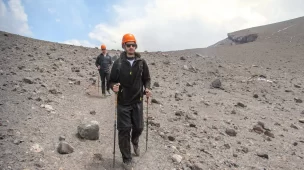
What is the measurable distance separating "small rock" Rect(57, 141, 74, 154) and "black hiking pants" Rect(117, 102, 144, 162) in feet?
3.40

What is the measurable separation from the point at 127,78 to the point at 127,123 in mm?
844

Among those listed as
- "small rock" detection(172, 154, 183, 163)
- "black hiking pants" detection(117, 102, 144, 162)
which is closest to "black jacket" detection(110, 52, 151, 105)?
"black hiking pants" detection(117, 102, 144, 162)

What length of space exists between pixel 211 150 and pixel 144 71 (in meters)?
3.08

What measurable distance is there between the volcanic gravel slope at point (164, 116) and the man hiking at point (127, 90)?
1.95ft

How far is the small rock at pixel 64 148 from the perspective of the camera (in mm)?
5750

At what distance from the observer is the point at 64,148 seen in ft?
19.0

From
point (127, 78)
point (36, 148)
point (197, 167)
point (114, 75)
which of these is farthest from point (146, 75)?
point (36, 148)

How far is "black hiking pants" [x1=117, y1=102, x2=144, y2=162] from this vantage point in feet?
18.4

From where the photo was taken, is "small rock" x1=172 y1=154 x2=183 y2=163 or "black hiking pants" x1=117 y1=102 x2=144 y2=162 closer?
"black hiking pants" x1=117 y1=102 x2=144 y2=162

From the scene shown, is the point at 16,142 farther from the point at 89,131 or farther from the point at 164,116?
the point at 164,116

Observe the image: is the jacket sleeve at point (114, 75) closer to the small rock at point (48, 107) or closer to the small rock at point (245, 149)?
the small rock at point (48, 107)

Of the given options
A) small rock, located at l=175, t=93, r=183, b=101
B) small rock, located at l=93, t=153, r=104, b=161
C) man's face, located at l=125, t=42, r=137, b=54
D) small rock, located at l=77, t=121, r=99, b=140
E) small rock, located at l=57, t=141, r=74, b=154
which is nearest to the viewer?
man's face, located at l=125, t=42, r=137, b=54

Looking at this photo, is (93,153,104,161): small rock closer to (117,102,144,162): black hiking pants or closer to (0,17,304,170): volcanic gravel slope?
(0,17,304,170): volcanic gravel slope

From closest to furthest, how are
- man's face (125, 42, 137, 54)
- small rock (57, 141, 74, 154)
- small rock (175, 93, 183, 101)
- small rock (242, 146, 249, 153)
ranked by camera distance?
1. man's face (125, 42, 137, 54)
2. small rock (57, 141, 74, 154)
3. small rock (242, 146, 249, 153)
4. small rock (175, 93, 183, 101)
